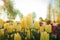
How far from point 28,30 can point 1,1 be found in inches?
15.3

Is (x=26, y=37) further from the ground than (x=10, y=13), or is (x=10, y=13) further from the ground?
(x=10, y=13)

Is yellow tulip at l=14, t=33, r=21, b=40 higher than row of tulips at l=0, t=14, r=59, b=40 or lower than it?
lower

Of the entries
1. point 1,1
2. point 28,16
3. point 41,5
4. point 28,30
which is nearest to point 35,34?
point 28,30

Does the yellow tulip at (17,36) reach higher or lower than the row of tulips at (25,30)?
lower

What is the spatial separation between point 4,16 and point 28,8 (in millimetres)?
244

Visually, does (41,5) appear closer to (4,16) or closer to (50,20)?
(50,20)

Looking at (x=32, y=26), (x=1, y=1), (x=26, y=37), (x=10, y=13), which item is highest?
(x=1, y=1)

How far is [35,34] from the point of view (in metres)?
1.39

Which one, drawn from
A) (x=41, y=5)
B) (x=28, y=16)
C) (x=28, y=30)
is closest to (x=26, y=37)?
(x=28, y=30)

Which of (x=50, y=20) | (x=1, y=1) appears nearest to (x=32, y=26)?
(x=50, y=20)

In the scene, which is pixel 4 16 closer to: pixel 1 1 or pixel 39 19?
pixel 1 1

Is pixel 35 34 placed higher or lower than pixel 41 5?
lower

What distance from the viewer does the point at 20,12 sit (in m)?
1.44

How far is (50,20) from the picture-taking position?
4.62ft
